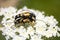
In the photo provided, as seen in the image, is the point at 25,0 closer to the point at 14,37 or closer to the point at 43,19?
the point at 43,19

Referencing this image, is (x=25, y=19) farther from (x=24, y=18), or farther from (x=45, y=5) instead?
(x=45, y=5)

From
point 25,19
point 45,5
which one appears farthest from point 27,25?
point 45,5

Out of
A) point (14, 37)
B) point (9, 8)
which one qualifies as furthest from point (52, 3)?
point (14, 37)

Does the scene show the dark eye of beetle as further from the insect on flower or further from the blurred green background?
the blurred green background

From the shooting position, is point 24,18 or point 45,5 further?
point 45,5

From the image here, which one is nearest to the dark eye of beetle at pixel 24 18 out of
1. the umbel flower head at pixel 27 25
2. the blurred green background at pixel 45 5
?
the umbel flower head at pixel 27 25

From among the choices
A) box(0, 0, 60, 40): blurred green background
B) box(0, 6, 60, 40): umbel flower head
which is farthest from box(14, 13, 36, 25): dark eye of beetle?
box(0, 0, 60, 40): blurred green background

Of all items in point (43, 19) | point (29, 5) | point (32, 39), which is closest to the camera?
point (32, 39)
